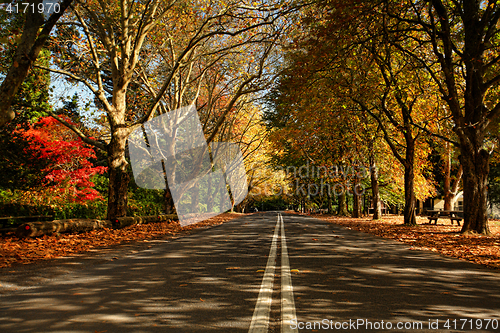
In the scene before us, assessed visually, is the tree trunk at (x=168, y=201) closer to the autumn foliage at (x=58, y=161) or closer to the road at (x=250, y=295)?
the autumn foliage at (x=58, y=161)

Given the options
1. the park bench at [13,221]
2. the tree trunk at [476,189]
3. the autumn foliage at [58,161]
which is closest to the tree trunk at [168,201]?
the autumn foliage at [58,161]

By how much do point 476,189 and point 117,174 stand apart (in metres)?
14.1

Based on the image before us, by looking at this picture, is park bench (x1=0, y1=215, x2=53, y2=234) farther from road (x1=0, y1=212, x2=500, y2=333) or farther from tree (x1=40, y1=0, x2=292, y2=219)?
road (x1=0, y1=212, x2=500, y2=333)

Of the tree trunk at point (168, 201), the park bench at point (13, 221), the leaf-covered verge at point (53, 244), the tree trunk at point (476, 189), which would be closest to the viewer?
the leaf-covered verge at point (53, 244)

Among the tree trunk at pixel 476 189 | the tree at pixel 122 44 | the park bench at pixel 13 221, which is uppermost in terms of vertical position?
the tree at pixel 122 44

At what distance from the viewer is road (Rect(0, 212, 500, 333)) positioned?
359 centimetres

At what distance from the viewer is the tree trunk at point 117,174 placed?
14414mm

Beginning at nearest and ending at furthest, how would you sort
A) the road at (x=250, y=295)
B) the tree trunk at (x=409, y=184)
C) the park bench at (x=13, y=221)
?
the road at (x=250, y=295), the park bench at (x=13, y=221), the tree trunk at (x=409, y=184)

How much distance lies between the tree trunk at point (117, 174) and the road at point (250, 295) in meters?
7.25

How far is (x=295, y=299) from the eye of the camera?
4.45m

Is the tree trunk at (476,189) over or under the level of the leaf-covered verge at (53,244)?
over

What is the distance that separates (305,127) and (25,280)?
693 inches

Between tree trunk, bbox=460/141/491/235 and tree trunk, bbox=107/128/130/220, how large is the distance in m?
13.5

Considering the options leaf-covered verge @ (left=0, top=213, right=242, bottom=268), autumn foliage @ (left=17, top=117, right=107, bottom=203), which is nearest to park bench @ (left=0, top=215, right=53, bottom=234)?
leaf-covered verge @ (left=0, top=213, right=242, bottom=268)
